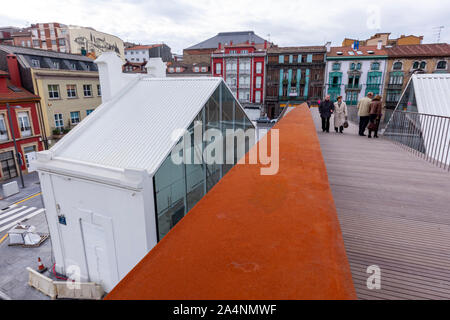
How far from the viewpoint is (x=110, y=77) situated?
14.1m

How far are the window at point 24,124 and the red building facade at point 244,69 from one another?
31.0m

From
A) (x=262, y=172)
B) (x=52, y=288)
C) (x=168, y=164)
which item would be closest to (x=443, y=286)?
(x=262, y=172)

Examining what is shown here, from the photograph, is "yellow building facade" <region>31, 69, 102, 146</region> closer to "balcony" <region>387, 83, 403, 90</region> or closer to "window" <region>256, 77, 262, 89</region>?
"window" <region>256, 77, 262, 89</region>

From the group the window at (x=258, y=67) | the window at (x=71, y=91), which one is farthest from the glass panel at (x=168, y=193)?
the window at (x=258, y=67)

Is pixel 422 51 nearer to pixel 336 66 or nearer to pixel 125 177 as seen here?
pixel 336 66

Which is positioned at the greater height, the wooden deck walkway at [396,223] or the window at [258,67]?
the window at [258,67]

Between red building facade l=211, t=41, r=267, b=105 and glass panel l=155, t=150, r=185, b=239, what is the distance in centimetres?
4025

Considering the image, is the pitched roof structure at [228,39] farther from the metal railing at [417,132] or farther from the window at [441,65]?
the metal railing at [417,132]

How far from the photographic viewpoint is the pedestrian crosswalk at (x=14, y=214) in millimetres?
17205

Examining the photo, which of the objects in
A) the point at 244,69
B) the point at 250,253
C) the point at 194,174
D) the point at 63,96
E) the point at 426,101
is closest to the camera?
the point at 250,253

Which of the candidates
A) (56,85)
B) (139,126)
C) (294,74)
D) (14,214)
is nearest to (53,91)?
(56,85)

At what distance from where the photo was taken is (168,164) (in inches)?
359

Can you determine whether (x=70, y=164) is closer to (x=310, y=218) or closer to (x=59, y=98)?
(x=310, y=218)

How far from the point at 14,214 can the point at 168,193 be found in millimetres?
16166
